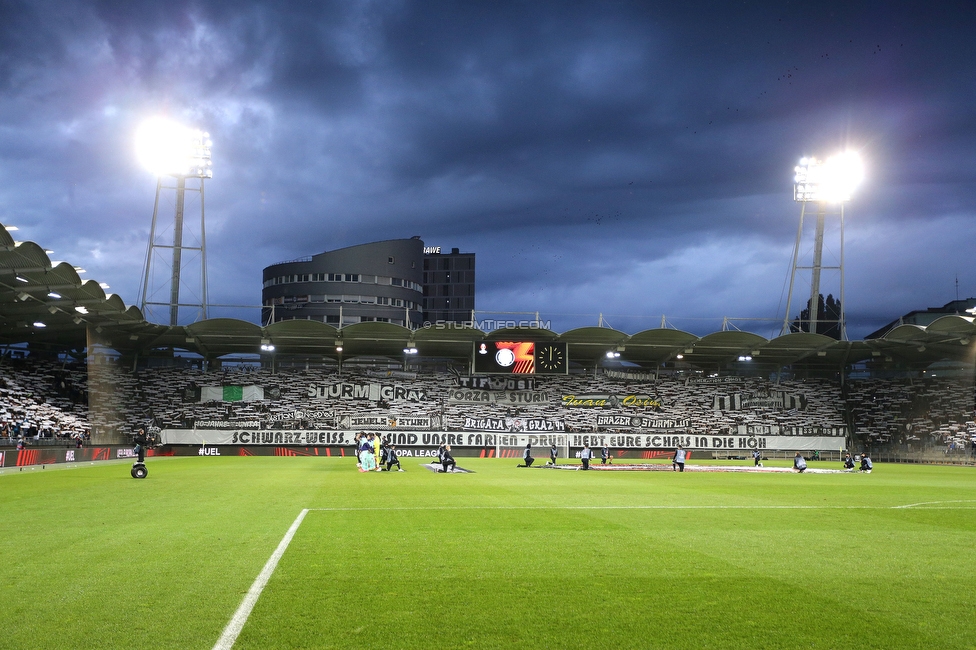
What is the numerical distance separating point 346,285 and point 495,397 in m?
44.9

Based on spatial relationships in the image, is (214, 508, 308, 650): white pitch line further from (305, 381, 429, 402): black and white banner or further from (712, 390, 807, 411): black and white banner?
(712, 390, 807, 411): black and white banner

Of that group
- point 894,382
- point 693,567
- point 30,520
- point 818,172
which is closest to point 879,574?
point 693,567

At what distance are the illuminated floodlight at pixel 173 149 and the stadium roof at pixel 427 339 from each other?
11390 millimetres

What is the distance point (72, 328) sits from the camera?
50469 millimetres

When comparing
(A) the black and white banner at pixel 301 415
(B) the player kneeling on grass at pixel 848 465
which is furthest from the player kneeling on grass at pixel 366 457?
(A) the black and white banner at pixel 301 415

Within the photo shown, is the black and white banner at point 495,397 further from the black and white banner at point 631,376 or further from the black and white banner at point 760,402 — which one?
the black and white banner at point 760,402

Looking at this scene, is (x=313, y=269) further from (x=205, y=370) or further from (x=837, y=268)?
(x=837, y=268)

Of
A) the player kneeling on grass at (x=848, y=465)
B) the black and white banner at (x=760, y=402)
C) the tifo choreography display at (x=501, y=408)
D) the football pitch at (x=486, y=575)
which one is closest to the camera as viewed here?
the football pitch at (x=486, y=575)

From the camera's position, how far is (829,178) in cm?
5791

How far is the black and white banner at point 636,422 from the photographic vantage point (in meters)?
60.6

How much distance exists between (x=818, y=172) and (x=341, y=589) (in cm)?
6121

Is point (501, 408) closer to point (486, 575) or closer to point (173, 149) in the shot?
point (173, 149)

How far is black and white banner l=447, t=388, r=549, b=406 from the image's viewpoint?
207 feet

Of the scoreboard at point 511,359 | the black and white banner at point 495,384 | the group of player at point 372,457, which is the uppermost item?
the scoreboard at point 511,359
